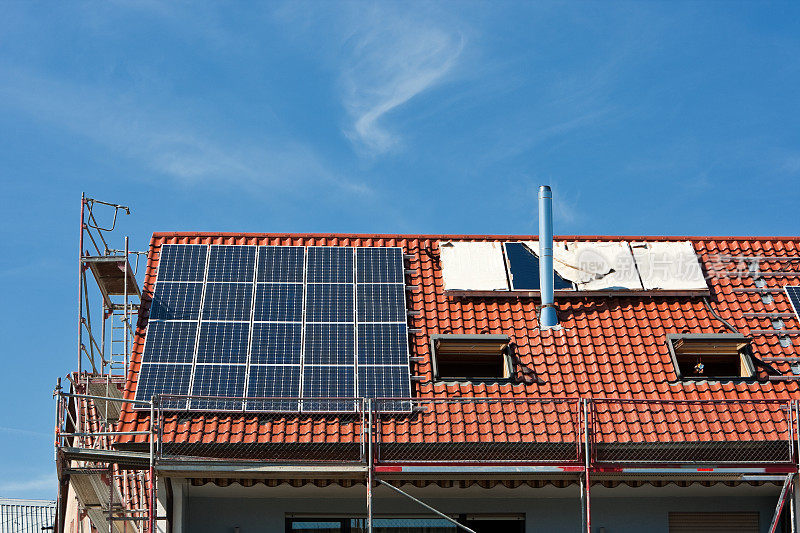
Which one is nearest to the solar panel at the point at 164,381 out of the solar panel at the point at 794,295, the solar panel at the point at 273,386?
the solar panel at the point at 273,386

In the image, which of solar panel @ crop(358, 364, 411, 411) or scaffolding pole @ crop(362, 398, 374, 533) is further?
solar panel @ crop(358, 364, 411, 411)

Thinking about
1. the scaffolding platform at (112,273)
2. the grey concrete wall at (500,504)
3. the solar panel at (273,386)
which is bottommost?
the grey concrete wall at (500,504)

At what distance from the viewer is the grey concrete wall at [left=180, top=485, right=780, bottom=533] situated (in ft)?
53.0

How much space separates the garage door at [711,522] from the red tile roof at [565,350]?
1.67 m

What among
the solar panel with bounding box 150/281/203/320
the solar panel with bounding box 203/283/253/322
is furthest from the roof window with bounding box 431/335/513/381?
the solar panel with bounding box 150/281/203/320

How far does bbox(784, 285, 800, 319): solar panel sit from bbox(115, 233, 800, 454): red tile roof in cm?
12

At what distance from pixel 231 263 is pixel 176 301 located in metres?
1.41

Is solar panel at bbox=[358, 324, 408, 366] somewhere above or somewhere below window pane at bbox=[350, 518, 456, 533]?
above

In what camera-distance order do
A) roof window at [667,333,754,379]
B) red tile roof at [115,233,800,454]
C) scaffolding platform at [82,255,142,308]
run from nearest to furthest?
red tile roof at [115,233,800,454]
roof window at [667,333,754,379]
scaffolding platform at [82,255,142,308]

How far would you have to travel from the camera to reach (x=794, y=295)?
19.0 m

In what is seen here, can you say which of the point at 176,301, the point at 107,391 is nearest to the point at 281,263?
the point at 176,301

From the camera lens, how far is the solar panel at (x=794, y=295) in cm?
1867

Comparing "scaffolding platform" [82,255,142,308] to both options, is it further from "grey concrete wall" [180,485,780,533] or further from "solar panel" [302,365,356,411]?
"grey concrete wall" [180,485,780,533]

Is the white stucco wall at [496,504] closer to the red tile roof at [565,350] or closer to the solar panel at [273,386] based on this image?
the red tile roof at [565,350]
